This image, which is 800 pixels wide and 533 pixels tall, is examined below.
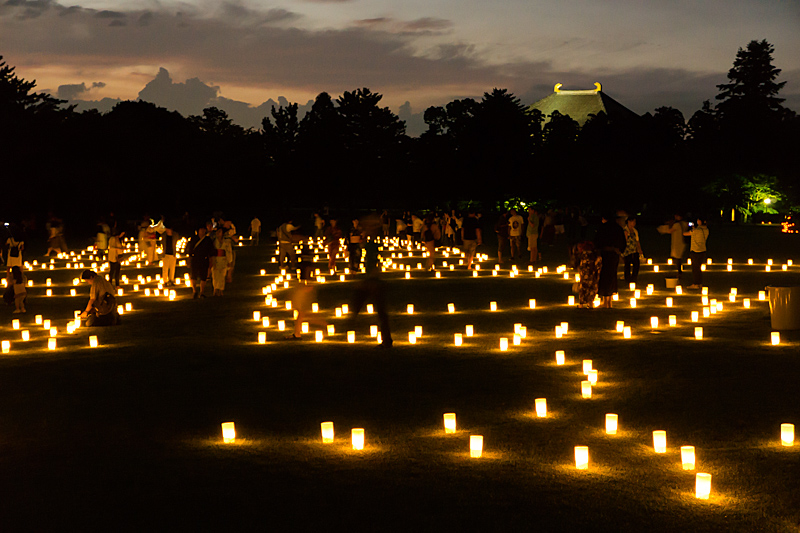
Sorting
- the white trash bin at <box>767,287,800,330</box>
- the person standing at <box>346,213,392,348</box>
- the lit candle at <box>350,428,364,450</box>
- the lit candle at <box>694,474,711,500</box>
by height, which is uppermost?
the person standing at <box>346,213,392,348</box>

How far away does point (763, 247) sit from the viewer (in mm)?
36250

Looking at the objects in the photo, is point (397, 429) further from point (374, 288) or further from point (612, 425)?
point (374, 288)

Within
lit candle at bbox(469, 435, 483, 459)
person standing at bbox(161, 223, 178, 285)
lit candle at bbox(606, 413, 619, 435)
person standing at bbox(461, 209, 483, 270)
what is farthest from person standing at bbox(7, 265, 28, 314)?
lit candle at bbox(606, 413, 619, 435)

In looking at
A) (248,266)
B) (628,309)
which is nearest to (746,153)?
(248,266)

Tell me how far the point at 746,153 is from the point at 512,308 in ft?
179

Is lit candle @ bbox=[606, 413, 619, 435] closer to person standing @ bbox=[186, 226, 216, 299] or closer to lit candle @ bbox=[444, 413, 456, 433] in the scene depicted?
lit candle @ bbox=[444, 413, 456, 433]

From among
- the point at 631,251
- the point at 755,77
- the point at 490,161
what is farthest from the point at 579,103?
the point at 631,251

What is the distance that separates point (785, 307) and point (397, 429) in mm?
7634

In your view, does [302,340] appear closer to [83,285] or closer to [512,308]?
[512,308]

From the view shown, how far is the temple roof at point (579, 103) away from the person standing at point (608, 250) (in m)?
96.5

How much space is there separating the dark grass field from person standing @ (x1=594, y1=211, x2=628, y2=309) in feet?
5.22

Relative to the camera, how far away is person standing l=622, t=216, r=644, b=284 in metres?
19.7

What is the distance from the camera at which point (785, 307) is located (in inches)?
500

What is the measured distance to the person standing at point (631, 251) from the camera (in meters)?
19.7
